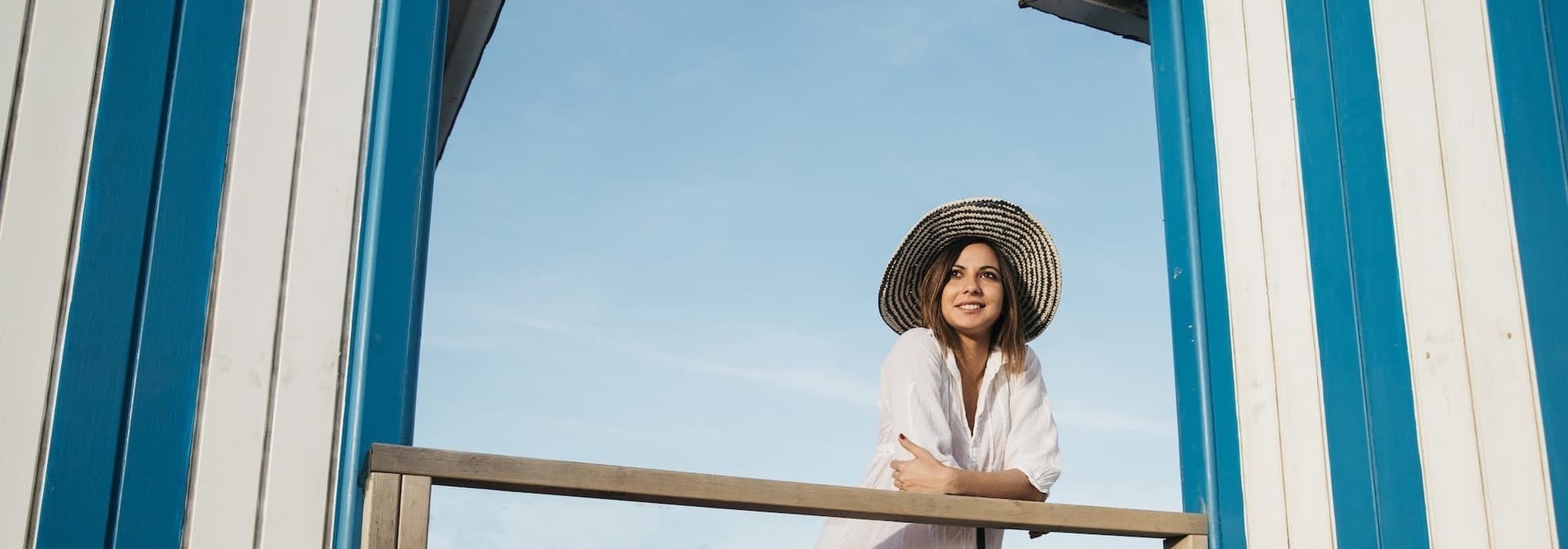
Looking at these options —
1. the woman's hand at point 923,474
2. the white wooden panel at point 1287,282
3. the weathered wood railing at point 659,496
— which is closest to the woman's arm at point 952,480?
the woman's hand at point 923,474

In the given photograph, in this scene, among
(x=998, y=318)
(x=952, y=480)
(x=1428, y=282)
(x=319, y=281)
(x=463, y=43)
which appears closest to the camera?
(x=319, y=281)

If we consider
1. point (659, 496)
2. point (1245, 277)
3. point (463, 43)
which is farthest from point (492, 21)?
point (1245, 277)

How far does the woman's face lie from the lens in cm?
394

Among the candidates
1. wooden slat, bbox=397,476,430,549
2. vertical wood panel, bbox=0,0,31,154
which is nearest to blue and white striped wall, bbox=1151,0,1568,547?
wooden slat, bbox=397,476,430,549

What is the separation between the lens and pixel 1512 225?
304 cm

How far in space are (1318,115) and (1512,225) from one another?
522mm

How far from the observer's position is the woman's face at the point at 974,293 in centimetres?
394

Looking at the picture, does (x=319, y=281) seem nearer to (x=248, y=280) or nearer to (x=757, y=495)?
(x=248, y=280)

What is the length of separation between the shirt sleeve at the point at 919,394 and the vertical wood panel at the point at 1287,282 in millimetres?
743

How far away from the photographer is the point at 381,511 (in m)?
2.76

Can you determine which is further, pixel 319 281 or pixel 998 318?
pixel 998 318

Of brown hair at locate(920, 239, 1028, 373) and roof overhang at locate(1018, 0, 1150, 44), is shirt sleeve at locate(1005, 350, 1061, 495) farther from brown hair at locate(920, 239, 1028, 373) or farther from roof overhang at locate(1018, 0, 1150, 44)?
roof overhang at locate(1018, 0, 1150, 44)

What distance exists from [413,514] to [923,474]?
115cm

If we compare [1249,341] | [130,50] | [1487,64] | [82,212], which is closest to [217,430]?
[82,212]
